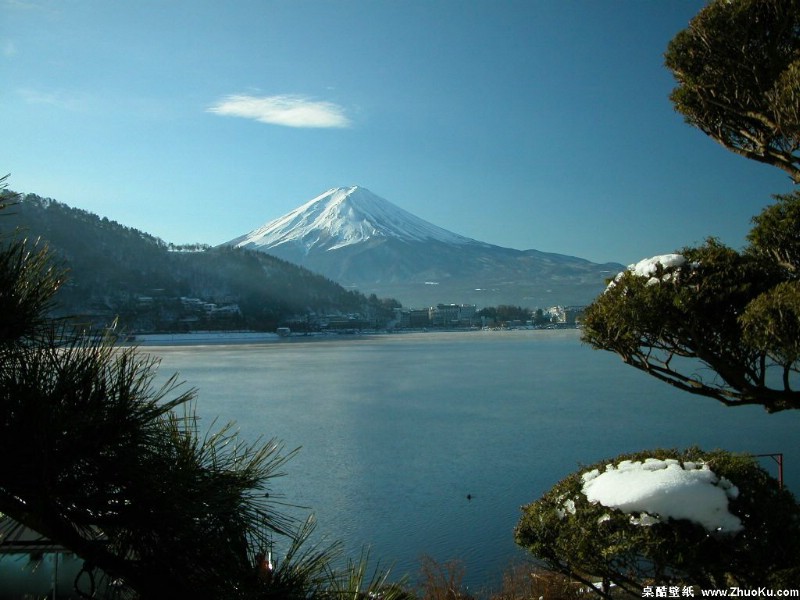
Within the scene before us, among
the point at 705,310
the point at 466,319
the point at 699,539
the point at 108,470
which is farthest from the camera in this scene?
the point at 466,319

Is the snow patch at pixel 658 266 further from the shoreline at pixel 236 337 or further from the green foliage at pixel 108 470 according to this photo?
the shoreline at pixel 236 337

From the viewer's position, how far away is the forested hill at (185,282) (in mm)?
41719

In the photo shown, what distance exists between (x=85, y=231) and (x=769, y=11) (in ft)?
167

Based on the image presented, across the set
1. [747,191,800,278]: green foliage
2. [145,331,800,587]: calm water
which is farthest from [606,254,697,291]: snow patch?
[145,331,800,587]: calm water

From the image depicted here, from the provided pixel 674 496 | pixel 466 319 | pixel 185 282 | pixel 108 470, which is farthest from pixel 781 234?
pixel 466 319

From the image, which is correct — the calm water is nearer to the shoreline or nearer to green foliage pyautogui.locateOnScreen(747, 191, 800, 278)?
green foliage pyautogui.locateOnScreen(747, 191, 800, 278)

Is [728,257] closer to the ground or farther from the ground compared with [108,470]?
farther from the ground

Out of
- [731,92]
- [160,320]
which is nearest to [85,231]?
[160,320]

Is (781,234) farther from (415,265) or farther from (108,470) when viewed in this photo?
(415,265)

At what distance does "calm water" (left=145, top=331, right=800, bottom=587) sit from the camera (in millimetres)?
7238

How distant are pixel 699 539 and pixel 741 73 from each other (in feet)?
6.05

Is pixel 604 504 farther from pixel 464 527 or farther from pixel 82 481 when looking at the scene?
pixel 464 527

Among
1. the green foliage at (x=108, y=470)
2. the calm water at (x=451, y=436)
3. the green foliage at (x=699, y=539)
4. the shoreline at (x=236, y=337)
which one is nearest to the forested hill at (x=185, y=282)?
Result: the shoreline at (x=236, y=337)

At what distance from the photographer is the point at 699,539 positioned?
261 cm
